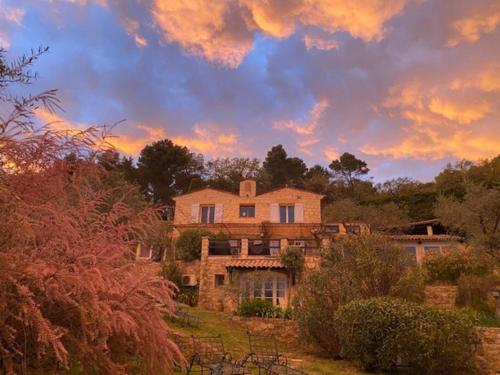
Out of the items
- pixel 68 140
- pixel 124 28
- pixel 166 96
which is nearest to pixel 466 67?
pixel 166 96

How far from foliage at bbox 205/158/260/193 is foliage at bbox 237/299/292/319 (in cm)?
2866

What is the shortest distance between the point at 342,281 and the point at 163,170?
105 ft

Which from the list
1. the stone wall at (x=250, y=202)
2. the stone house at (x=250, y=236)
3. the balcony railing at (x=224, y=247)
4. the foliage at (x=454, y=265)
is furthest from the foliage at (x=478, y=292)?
the stone wall at (x=250, y=202)

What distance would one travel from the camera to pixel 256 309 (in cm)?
1778

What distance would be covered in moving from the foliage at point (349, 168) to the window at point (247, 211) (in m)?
21.1

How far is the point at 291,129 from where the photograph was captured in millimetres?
23594

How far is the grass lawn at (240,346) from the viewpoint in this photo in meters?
11.3

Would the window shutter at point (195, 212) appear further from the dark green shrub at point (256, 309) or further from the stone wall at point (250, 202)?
the dark green shrub at point (256, 309)

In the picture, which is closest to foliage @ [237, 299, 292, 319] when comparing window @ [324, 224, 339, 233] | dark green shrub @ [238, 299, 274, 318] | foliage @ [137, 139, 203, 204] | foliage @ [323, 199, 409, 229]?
dark green shrub @ [238, 299, 274, 318]

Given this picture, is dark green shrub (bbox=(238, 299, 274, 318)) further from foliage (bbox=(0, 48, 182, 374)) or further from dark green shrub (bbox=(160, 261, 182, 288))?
foliage (bbox=(0, 48, 182, 374))

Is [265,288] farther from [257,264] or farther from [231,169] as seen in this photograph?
[231,169]

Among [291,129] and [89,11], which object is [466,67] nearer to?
[291,129]

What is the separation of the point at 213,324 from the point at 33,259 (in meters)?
→ 13.6

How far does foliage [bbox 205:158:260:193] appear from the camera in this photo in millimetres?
47156
